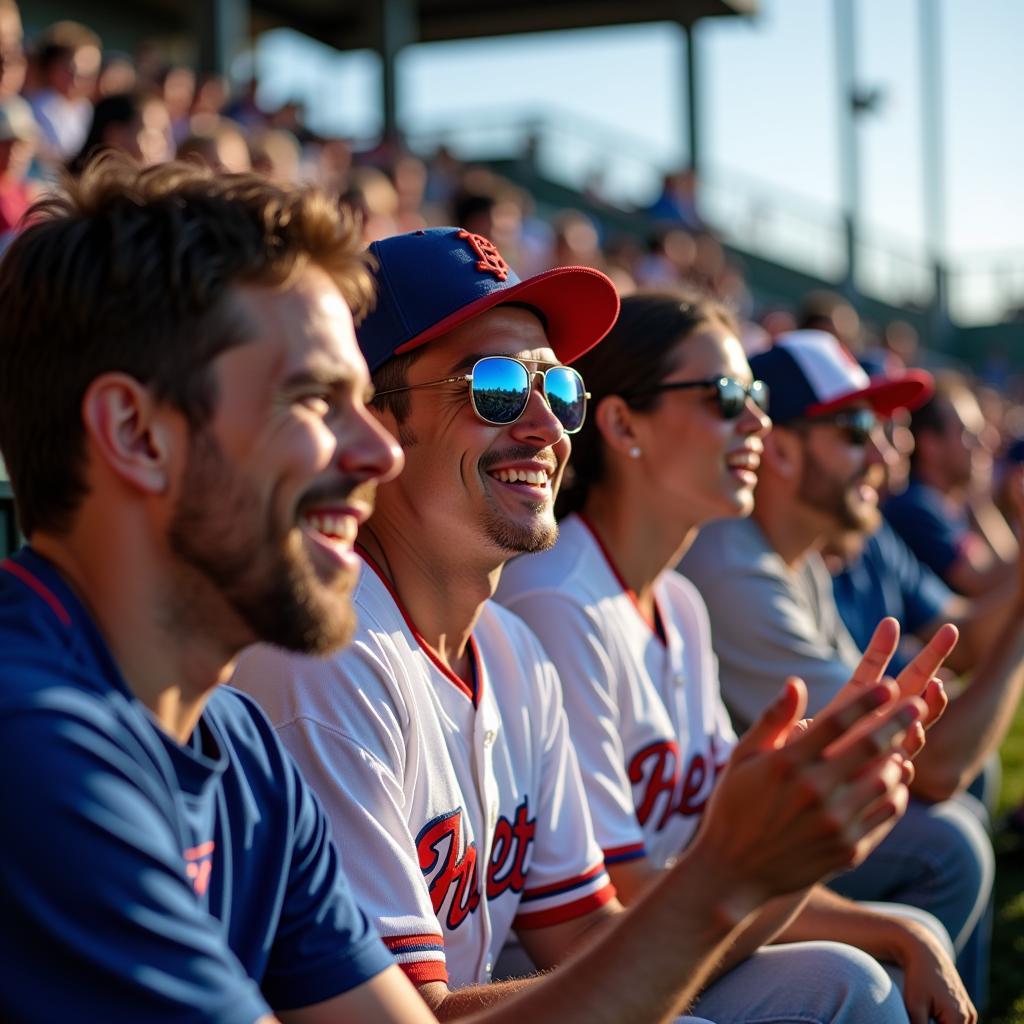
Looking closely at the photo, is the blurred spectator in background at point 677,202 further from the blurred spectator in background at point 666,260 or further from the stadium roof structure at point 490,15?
the stadium roof structure at point 490,15

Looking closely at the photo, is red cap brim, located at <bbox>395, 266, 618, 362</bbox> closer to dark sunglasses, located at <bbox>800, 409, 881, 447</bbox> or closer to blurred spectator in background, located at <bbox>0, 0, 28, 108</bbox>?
dark sunglasses, located at <bbox>800, 409, 881, 447</bbox>

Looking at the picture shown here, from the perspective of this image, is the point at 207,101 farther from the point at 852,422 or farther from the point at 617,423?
the point at 617,423

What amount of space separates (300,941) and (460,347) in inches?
47.0

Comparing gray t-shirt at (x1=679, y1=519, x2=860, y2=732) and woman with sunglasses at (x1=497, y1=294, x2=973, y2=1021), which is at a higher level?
woman with sunglasses at (x1=497, y1=294, x2=973, y2=1021)

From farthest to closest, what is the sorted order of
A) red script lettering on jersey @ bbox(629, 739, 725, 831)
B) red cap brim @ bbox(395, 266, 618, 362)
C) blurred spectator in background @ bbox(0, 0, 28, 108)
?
blurred spectator in background @ bbox(0, 0, 28, 108) < red script lettering on jersey @ bbox(629, 739, 725, 831) < red cap brim @ bbox(395, 266, 618, 362)

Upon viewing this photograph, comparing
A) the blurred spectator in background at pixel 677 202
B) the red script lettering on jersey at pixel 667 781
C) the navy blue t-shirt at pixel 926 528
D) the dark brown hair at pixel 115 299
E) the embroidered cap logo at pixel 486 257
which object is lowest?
the blurred spectator in background at pixel 677 202

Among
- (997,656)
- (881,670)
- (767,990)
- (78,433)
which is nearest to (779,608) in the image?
(997,656)

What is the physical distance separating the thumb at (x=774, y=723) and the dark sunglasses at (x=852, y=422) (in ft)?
9.62

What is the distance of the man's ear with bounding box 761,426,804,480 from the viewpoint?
4.45 meters

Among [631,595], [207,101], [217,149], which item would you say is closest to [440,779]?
[631,595]

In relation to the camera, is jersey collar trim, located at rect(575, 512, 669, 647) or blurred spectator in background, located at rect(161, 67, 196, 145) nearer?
jersey collar trim, located at rect(575, 512, 669, 647)

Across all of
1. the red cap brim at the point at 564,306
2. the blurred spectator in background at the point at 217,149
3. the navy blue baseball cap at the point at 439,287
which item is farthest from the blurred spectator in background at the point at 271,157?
the navy blue baseball cap at the point at 439,287

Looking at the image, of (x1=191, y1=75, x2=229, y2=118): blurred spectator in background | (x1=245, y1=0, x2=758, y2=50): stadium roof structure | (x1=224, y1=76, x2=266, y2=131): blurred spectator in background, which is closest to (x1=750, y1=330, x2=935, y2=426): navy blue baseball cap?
(x1=191, y1=75, x2=229, y2=118): blurred spectator in background

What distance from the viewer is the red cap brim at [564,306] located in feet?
8.18
